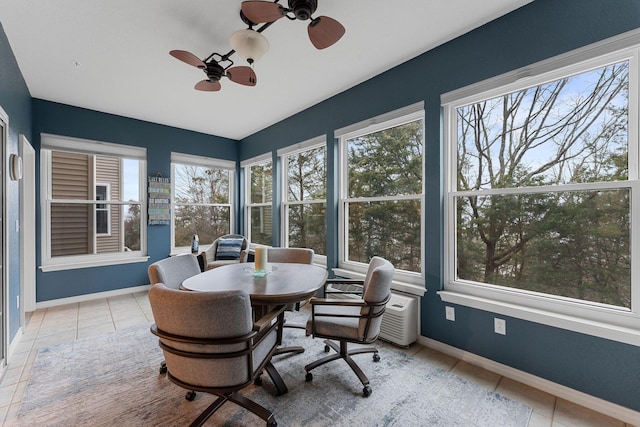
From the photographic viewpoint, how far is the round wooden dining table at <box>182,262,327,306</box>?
172 centimetres

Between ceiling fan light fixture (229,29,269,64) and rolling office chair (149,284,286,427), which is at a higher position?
ceiling fan light fixture (229,29,269,64)

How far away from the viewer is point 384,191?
314 centimetres

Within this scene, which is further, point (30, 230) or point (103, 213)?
point (103, 213)

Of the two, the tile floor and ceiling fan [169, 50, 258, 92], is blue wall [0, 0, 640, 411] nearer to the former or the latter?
the tile floor

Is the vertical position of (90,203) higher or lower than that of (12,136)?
lower

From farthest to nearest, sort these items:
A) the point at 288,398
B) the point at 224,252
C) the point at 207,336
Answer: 1. the point at 224,252
2. the point at 288,398
3. the point at 207,336

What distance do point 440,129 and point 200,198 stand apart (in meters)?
4.34

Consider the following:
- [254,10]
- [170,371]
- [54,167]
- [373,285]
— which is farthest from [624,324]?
[54,167]

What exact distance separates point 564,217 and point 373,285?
4.76 feet

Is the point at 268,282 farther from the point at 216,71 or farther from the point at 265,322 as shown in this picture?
the point at 216,71

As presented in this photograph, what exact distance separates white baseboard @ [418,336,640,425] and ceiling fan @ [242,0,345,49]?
2649mm

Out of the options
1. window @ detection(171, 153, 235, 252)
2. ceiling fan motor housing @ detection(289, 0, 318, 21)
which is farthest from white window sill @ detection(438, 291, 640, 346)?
window @ detection(171, 153, 235, 252)

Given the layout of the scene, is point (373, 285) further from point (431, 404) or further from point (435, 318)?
point (435, 318)

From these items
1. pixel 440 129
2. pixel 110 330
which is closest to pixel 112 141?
pixel 110 330
